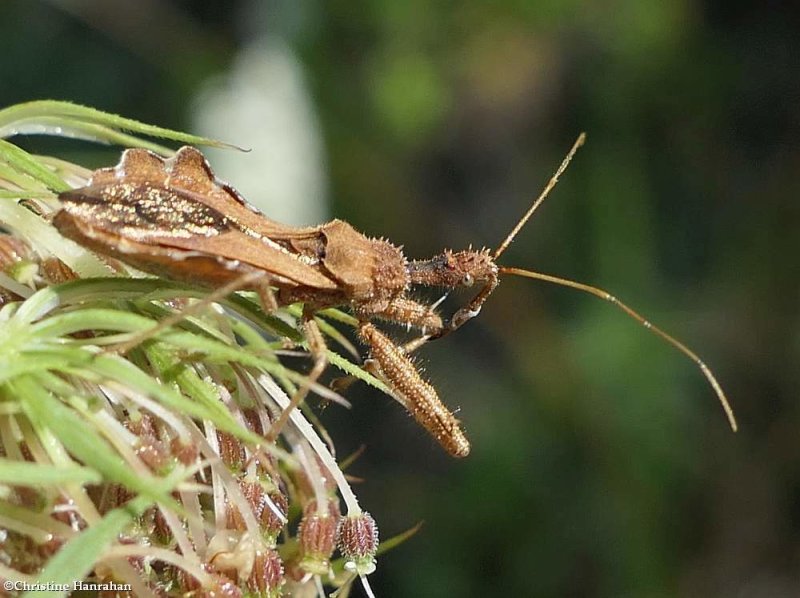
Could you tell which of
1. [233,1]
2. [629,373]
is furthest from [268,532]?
[233,1]

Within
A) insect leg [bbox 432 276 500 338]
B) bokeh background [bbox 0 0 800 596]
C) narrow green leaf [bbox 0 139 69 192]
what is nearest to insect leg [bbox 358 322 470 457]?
insect leg [bbox 432 276 500 338]

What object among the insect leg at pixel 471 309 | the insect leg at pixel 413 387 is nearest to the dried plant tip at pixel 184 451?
the insect leg at pixel 413 387

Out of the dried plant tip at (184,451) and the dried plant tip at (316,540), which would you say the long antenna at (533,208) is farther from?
the dried plant tip at (184,451)

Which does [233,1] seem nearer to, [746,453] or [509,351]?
[509,351]

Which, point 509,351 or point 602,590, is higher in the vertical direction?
point 509,351

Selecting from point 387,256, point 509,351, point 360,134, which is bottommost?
point 509,351

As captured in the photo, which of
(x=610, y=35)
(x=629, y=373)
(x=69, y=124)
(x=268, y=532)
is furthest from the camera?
(x=610, y=35)
